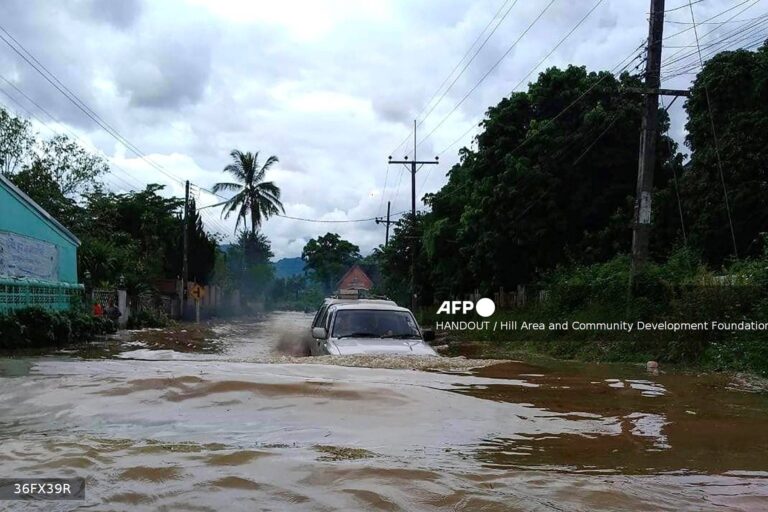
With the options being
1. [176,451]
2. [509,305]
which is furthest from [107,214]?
[176,451]

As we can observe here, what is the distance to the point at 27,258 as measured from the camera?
20625 millimetres

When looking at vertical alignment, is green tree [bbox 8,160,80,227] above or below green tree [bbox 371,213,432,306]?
above

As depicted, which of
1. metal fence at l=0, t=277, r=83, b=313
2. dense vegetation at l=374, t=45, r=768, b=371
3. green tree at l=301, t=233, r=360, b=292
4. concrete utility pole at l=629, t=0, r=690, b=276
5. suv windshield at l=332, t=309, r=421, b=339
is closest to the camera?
suv windshield at l=332, t=309, r=421, b=339

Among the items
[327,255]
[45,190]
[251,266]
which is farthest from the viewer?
[327,255]

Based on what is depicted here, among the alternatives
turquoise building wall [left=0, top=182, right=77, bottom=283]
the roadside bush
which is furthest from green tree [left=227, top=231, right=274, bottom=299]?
the roadside bush

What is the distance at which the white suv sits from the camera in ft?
30.2

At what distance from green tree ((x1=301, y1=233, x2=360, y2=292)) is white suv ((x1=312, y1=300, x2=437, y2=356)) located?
77.7m

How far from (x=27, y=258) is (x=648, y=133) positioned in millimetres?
17935

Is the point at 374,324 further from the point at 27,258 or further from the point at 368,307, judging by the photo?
the point at 27,258

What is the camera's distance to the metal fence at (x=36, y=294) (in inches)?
674

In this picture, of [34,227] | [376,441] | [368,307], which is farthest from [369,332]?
[34,227]

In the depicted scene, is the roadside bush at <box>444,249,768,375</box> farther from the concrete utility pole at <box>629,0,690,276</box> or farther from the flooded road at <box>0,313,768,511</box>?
the flooded road at <box>0,313,768,511</box>

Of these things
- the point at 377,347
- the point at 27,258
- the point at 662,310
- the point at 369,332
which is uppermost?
the point at 27,258

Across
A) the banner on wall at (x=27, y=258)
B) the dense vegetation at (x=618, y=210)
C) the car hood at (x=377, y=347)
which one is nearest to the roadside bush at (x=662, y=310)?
the dense vegetation at (x=618, y=210)
